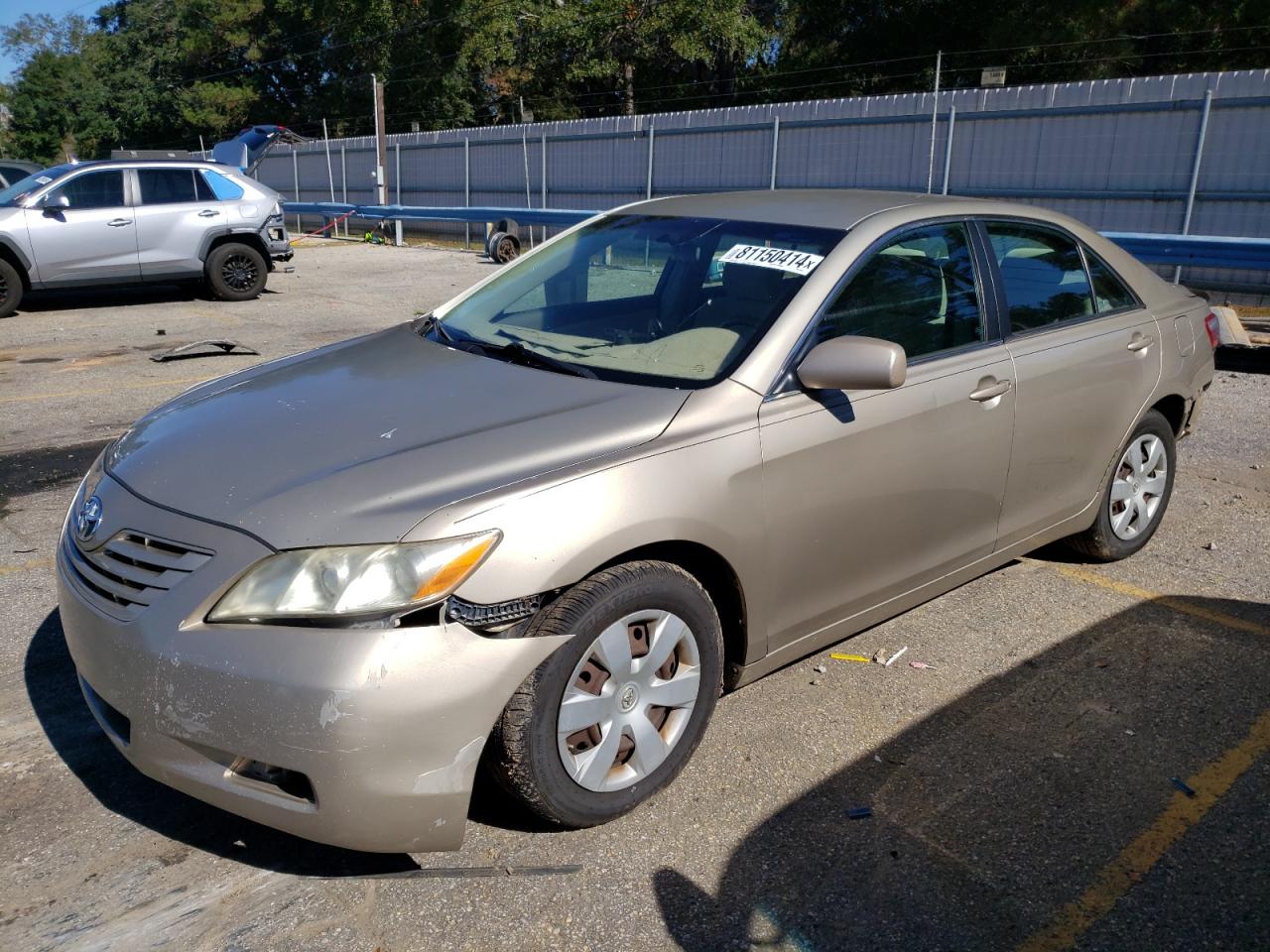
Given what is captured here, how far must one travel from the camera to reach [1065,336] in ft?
14.1

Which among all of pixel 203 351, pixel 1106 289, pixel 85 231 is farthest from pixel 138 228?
pixel 1106 289

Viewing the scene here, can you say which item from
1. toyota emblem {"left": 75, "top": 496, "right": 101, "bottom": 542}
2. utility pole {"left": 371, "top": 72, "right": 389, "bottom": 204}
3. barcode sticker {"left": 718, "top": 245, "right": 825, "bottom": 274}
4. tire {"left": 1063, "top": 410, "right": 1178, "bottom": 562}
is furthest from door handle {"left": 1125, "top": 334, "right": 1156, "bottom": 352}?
utility pole {"left": 371, "top": 72, "right": 389, "bottom": 204}

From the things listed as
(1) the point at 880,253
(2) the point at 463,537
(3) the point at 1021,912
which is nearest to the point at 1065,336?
(1) the point at 880,253

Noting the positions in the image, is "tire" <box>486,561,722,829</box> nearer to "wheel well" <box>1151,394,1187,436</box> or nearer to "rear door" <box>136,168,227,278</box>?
"wheel well" <box>1151,394,1187,436</box>

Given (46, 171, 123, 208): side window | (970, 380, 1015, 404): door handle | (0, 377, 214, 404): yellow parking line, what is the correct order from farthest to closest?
(46, 171, 123, 208): side window, (0, 377, 214, 404): yellow parking line, (970, 380, 1015, 404): door handle

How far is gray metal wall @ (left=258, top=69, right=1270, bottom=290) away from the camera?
13.7 meters

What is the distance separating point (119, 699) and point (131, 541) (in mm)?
408

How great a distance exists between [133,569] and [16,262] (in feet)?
Result: 38.6

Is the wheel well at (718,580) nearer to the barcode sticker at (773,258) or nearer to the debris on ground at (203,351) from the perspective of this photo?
the barcode sticker at (773,258)

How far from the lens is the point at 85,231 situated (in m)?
12.7

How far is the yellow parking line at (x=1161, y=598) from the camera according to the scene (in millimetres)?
4383

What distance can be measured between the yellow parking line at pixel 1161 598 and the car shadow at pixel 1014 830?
1.22 feet

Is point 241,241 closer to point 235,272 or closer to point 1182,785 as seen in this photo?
point 235,272

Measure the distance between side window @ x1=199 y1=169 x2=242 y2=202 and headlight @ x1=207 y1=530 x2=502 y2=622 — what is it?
12.6 m
